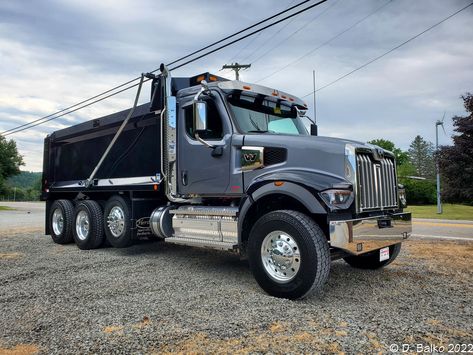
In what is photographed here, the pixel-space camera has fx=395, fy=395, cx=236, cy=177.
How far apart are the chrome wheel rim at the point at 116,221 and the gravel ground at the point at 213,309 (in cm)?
76

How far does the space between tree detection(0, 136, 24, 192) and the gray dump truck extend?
38.6m

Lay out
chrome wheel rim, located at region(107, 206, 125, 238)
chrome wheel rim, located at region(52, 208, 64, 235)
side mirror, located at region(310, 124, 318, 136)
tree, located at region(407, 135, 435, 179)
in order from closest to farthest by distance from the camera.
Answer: side mirror, located at region(310, 124, 318, 136) < chrome wheel rim, located at region(107, 206, 125, 238) < chrome wheel rim, located at region(52, 208, 64, 235) < tree, located at region(407, 135, 435, 179)

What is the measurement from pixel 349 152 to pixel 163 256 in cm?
435

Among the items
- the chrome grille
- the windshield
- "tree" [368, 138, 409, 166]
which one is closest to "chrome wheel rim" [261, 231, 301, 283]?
the chrome grille

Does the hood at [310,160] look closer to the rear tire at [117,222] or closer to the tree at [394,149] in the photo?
the rear tire at [117,222]

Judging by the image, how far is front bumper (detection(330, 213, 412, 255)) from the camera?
169 inches

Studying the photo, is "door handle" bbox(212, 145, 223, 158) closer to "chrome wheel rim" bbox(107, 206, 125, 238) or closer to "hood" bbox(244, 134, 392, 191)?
"hood" bbox(244, 134, 392, 191)

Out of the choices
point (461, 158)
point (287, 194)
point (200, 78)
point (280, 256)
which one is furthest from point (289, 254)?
point (461, 158)

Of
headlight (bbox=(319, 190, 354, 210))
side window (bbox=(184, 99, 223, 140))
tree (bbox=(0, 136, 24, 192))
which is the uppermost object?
tree (bbox=(0, 136, 24, 192))

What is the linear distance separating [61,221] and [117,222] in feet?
8.70

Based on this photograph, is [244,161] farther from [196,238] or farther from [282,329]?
[282,329]

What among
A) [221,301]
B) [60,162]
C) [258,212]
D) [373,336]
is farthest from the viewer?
[60,162]

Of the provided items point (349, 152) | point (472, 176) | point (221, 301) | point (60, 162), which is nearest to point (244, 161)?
point (349, 152)

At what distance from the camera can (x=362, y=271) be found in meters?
6.08
